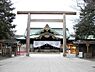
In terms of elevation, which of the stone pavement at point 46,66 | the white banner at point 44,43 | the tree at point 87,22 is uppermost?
the tree at point 87,22

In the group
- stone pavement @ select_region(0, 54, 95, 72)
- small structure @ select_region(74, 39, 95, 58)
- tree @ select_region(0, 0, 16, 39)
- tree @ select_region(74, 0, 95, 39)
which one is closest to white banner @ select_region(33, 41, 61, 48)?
small structure @ select_region(74, 39, 95, 58)

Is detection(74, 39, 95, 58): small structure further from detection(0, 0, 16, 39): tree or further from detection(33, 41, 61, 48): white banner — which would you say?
detection(33, 41, 61, 48): white banner

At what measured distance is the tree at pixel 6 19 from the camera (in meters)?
37.7

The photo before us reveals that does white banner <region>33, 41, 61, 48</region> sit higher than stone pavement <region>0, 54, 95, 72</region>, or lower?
higher

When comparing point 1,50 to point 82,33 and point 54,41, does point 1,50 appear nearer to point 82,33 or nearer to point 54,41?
point 82,33

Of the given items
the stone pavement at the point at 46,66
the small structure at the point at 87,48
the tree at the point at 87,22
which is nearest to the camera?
the stone pavement at the point at 46,66

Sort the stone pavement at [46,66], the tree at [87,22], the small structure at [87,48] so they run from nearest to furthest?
the stone pavement at [46,66] < the tree at [87,22] < the small structure at [87,48]

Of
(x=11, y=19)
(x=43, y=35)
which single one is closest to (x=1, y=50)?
(x=11, y=19)

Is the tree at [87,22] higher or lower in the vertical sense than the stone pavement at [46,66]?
higher

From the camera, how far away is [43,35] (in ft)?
241

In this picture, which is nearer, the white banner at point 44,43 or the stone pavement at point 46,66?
the stone pavement at point 46,66

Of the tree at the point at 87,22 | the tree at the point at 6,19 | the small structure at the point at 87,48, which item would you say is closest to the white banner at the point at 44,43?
the small structure at the point at 87,48

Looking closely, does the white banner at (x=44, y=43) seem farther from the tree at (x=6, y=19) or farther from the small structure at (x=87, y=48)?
the tree at (x=6, y=19)

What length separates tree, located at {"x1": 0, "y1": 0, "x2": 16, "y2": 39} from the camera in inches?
1486
